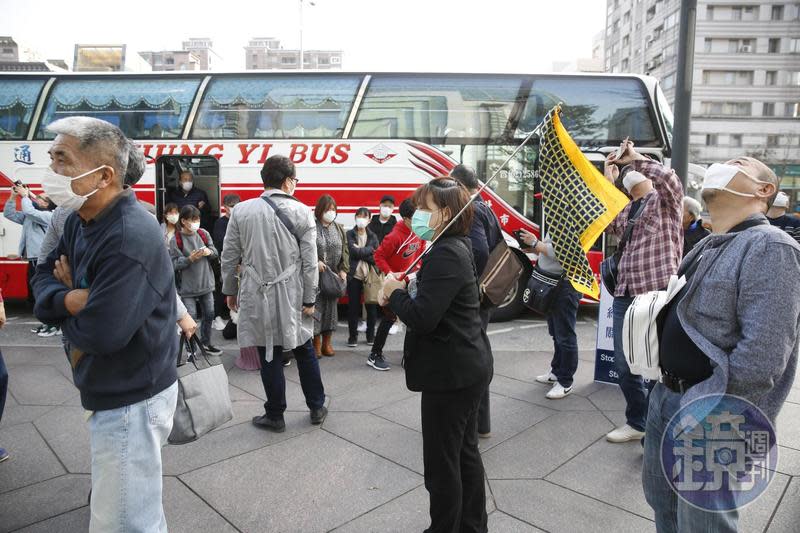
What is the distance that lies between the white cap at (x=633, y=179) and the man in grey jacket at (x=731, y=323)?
161 cm

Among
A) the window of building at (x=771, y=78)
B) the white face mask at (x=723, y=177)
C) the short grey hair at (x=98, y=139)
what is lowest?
the white face mask at (x=723, y=177)

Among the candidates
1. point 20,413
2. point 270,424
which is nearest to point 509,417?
point 270,424

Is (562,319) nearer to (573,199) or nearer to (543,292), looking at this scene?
(543,292)

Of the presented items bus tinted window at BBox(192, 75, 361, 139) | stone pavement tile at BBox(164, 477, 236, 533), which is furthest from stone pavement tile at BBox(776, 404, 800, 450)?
bus tinted window at BBox(192, 75, 361, 139)

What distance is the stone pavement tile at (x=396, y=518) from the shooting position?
2.91m

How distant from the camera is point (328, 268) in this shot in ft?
20.6

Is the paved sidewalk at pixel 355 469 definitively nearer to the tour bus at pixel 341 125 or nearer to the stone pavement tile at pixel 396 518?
the stone pavement tile at pixel 396 518

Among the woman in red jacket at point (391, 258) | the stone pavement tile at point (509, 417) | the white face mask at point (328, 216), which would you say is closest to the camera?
the stone pavement tile at point (509, 417)

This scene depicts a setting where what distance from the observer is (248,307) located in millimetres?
4172

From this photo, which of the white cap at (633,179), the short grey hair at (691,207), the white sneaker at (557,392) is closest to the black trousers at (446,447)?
the white cap at (633,179)

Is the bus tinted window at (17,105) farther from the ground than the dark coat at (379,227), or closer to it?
farther from the ground

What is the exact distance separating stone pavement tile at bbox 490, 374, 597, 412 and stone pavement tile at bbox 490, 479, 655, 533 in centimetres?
148

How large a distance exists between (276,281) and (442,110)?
521 cm

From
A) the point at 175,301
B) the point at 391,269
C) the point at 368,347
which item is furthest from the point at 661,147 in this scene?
the point at 175,301
